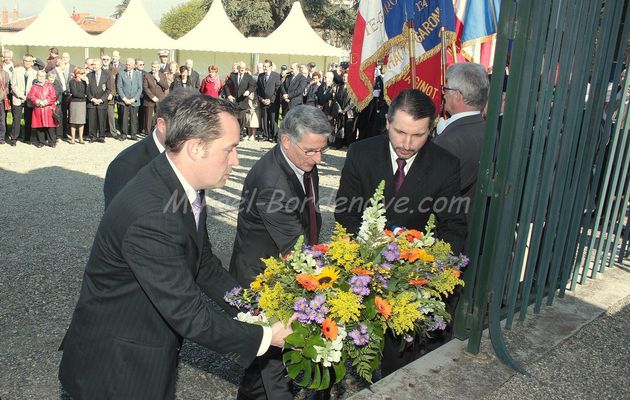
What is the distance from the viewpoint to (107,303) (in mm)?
2355

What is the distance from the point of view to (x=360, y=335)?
2.48 meters

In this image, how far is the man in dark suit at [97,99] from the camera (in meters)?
15.7

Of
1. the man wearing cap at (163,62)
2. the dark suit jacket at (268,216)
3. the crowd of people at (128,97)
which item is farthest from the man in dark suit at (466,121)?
the man wearing cap at (163,62)

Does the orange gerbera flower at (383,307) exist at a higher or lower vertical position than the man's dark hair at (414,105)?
lower

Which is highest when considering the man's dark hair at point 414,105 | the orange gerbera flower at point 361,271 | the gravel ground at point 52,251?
the man's dark hair at point 414,105

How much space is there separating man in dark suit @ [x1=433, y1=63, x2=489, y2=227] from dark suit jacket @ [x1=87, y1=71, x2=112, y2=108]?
13.3 meters

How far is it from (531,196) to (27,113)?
1404cm

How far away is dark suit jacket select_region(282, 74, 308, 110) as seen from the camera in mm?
17797

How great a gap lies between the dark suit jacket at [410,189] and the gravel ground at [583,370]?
0.92 meters

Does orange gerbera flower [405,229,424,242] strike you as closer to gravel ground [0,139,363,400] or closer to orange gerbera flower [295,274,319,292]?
orange gerbera flower [295,274,319,292]

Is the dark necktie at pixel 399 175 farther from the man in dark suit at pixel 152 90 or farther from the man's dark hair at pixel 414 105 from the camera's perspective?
the man in dark suit at pixel 152 90

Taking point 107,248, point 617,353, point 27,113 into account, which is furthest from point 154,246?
point 27,113

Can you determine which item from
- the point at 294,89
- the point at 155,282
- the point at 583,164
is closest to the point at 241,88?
the point at 294,89

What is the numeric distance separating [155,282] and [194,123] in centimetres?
61
